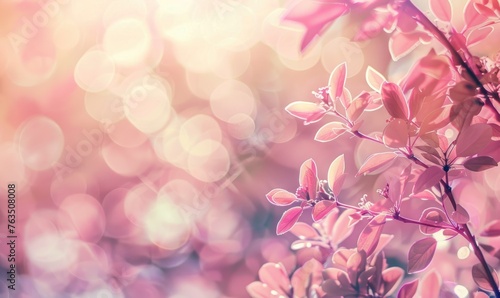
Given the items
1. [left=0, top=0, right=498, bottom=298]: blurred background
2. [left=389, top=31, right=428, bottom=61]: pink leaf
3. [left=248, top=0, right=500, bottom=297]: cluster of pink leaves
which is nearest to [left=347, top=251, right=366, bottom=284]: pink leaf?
[left=248, top=0, right=500, bottom=297]: cluster of pink leaves

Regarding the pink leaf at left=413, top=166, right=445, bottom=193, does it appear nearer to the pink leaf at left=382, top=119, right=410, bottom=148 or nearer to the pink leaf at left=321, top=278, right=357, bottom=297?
the pink leaf at left=382, top=119, right=410, bottom=148

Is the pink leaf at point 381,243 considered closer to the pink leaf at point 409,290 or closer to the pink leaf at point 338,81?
the pink leaf at point 409,290

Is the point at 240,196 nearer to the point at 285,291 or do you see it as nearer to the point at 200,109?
the point at 200,109

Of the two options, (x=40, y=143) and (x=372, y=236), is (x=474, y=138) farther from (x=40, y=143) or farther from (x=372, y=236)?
(x=40, y=143)

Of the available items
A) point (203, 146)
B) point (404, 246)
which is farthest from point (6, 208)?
point (404, 246)

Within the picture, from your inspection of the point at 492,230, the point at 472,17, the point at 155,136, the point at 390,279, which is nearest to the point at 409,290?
the point at 390,279
